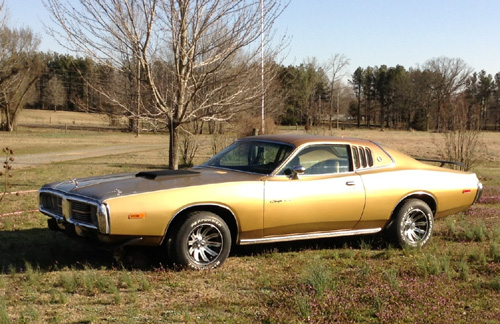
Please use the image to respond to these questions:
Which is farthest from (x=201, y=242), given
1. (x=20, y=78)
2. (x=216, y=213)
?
(x=20, y=78)

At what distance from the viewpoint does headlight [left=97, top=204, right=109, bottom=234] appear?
5.32 metres

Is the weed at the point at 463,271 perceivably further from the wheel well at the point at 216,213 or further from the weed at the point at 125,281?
the weed at the point at 125,281

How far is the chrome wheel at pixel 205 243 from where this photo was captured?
5832mm

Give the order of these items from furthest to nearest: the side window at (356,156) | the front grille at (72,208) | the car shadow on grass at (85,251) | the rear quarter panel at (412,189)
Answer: the side window at (356,156), the rear quarter panel at (412,189), the car shadow on grass at (85,251), the front grille at (72,208)

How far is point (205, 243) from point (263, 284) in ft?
2.72

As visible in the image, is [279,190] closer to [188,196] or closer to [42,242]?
[188,196]

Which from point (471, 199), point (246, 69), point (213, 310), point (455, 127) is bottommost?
point (213, 310)

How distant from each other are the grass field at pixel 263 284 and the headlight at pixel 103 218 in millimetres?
469

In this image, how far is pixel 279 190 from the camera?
6309mm

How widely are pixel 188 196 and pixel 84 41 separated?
5927 mm

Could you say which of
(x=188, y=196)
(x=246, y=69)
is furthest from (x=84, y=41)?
(x=188, y=196)

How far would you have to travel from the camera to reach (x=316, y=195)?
6547mm

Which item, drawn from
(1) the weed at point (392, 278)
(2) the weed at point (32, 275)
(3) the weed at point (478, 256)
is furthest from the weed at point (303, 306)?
(3) the weed at point (478, 256)

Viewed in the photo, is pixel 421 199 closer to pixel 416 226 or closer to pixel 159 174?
pixel 416 226
